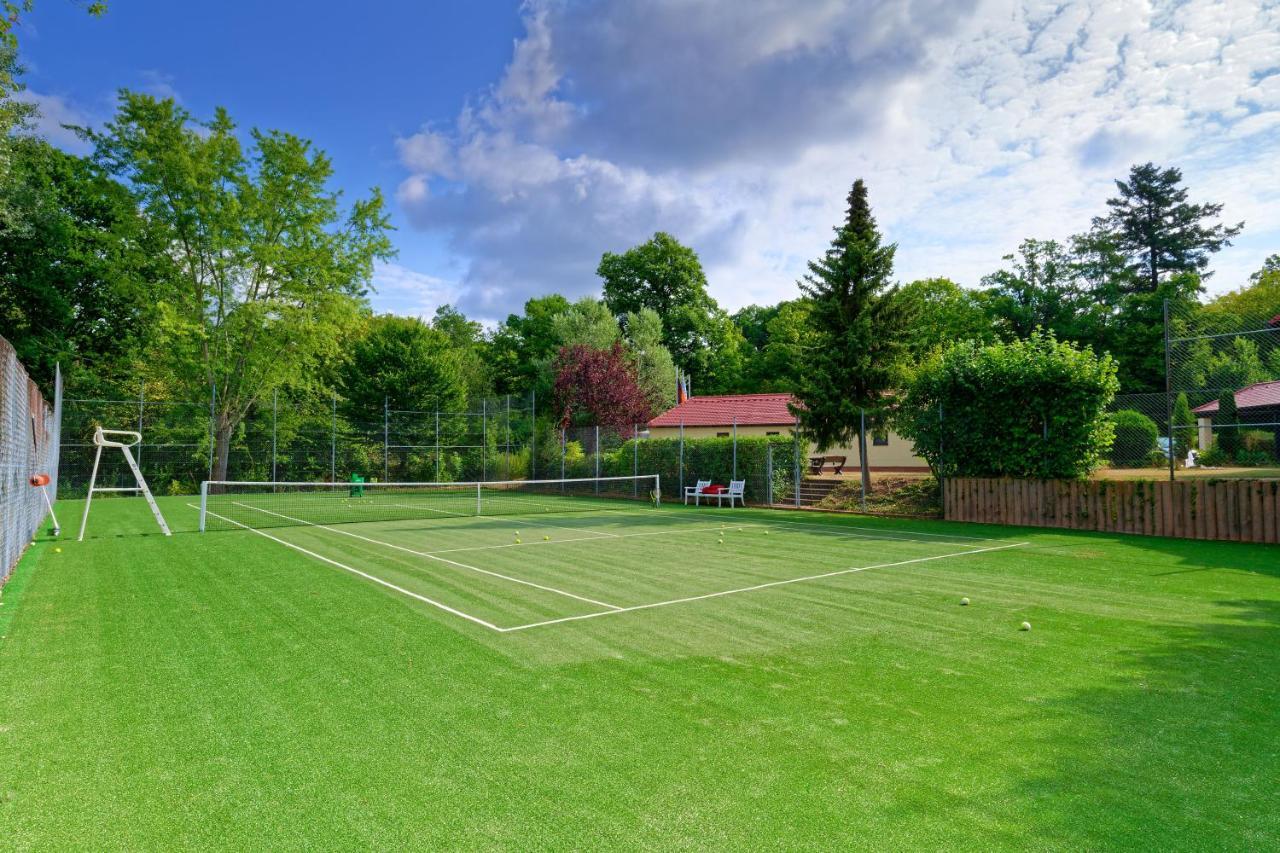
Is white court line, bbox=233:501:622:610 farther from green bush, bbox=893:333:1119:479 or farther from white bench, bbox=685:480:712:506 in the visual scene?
green bush, bbox=893:333:1119:479

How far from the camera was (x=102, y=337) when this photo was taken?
2998cm

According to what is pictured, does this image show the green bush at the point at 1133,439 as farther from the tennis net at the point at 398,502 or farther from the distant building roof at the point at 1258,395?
the tennis net at the point at 398,502

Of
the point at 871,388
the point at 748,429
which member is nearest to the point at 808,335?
the point at 871,388

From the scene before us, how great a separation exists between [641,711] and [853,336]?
59.1 ft

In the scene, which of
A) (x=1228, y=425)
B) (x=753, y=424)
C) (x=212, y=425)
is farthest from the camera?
(x=753, y=424)

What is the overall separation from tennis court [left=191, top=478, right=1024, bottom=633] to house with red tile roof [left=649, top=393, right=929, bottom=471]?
521 inches

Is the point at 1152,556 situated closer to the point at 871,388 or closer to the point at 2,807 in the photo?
the point at 871,388

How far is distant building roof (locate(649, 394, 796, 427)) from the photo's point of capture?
33625mm

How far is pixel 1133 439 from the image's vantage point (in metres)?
22.3

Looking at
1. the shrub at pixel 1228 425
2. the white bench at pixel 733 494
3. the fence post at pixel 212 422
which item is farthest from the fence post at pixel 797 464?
the fence post at pixel 212 422

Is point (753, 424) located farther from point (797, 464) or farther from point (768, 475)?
point (797, 464)

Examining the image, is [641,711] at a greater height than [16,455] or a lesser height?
lesser

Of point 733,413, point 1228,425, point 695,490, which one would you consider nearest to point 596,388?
point 733,413

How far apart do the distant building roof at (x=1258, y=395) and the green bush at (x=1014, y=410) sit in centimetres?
226
